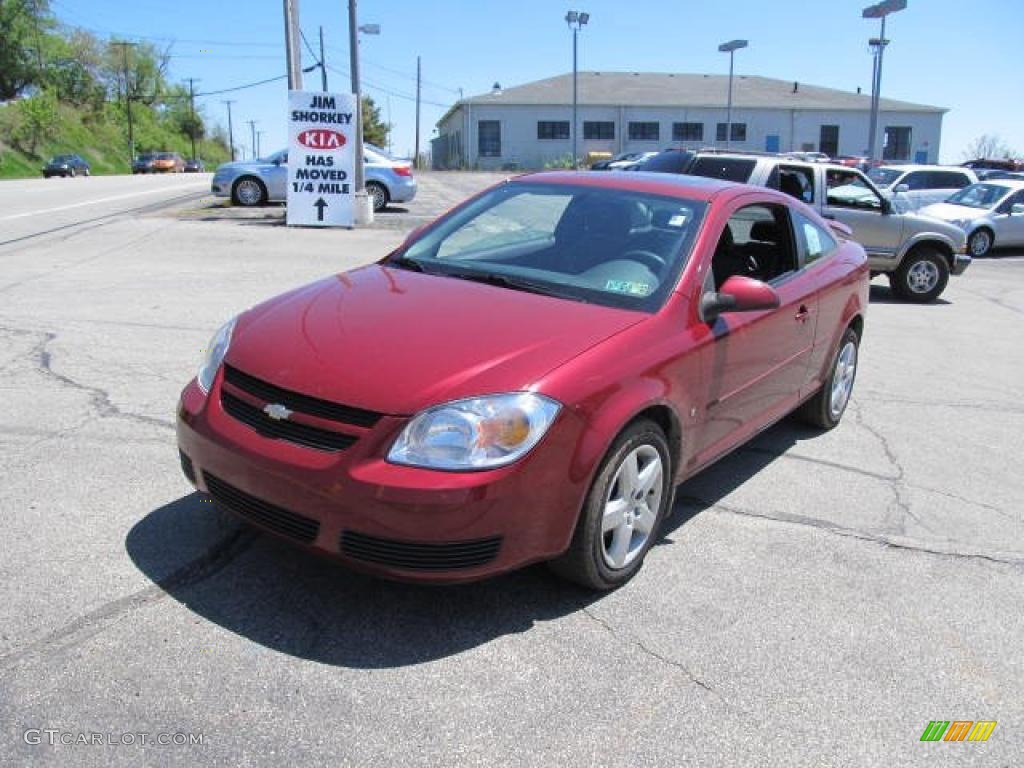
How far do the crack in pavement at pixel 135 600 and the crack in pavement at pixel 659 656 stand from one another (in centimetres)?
147

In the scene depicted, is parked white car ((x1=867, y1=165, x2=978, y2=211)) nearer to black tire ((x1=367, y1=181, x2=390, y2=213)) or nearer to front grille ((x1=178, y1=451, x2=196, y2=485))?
black tire ((x1=367, y1=181, x2=390, y2=213))

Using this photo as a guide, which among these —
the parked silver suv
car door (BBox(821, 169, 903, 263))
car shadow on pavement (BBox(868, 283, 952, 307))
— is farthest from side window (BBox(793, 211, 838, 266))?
car shadow on pavement (BBox(868, 283, 952, 307))

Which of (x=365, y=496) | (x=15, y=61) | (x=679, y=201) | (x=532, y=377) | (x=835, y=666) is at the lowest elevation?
(x=835, y=666)

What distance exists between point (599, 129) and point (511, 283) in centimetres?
5902

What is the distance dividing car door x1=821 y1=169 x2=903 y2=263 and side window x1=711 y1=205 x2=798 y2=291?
21.8 feet

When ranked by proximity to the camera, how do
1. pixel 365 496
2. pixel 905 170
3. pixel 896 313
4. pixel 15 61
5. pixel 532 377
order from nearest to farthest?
pixel 365 496, pixel 532 377, pixel 896 313, pixel 905 170, pixel 15 61

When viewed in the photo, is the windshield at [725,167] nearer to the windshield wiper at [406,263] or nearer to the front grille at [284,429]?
the windshield wiper at [406,263]

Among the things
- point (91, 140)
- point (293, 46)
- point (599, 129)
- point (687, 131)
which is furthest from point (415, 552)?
point (91, 140)

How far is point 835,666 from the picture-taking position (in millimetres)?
3146

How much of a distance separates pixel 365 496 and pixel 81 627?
1132 mm

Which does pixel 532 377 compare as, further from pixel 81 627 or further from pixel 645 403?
pixel 81 627

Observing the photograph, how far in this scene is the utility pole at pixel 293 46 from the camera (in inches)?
663

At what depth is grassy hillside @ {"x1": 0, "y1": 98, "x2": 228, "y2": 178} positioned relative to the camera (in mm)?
61700

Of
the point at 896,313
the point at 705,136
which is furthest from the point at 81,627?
the point at 705,136
